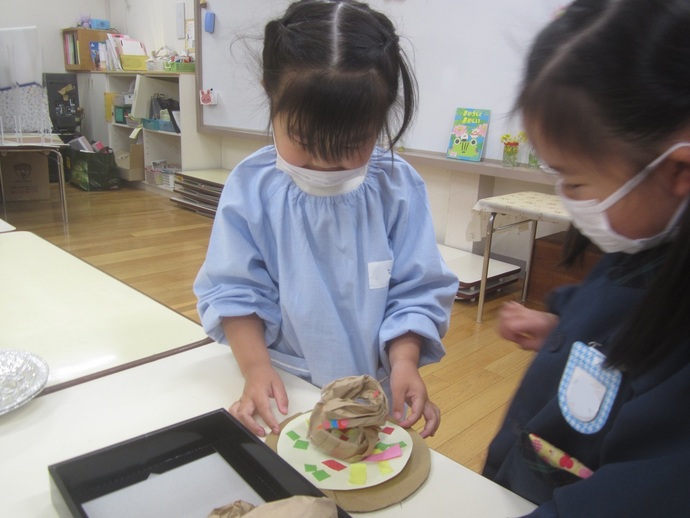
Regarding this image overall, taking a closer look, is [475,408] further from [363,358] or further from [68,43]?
[68,43]

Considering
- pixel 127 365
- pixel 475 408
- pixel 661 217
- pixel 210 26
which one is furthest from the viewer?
pixel 210 26

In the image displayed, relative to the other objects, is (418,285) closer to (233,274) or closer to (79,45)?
(233,274)

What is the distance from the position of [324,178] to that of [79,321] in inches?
18.9

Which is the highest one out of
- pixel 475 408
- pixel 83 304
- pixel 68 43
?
pixel 68 43

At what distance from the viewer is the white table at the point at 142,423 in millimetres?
487

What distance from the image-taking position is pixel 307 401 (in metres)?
0.66

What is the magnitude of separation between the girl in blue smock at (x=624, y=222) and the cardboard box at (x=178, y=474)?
0.23 metres

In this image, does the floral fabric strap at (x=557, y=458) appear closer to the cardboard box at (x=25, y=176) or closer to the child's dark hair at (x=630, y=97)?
the child's dark hair at (x=630, y=97)

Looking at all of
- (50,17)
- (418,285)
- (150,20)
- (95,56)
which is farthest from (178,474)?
(50,17)

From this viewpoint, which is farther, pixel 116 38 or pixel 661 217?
pixel 116 38

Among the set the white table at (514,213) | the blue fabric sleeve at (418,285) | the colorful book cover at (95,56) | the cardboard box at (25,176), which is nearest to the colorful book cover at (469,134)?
the white table at (514,213)

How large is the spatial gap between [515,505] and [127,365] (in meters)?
0.48

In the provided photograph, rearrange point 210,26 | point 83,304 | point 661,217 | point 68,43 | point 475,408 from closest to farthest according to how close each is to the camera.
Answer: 1. point 661,217
2. point 83,304
3. point 475,408
4. point 210,26
5. point 68,43

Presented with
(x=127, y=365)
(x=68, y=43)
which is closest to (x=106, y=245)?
(x=127, y=365)
